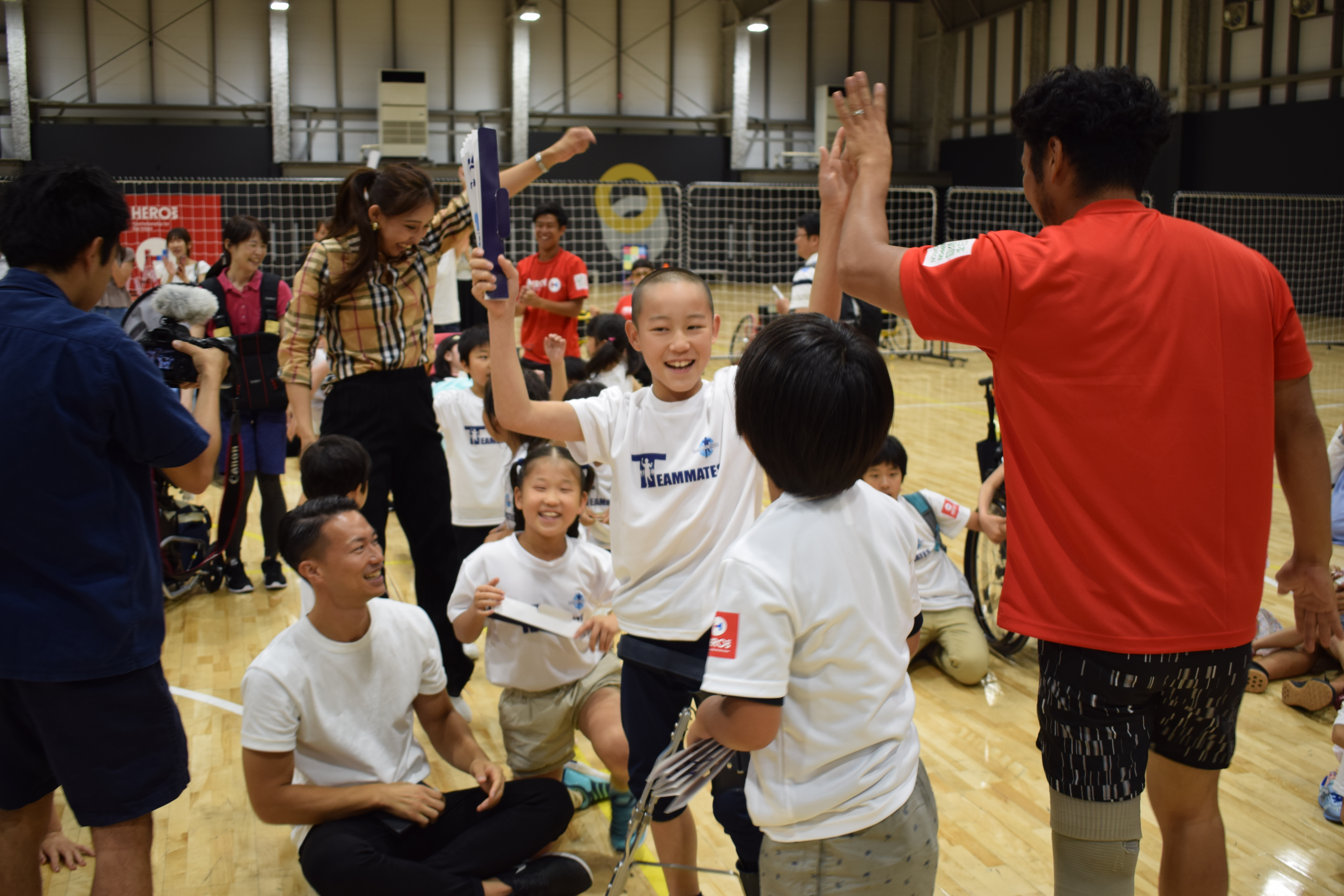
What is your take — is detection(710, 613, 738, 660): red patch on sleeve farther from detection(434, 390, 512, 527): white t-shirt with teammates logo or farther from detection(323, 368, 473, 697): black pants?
detection(434, 390, 512, 527): white t-shirt with teammates logo

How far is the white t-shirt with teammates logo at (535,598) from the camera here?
2.77 m

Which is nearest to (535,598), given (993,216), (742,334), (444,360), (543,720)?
(543,720)

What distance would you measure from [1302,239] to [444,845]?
50.8 feet

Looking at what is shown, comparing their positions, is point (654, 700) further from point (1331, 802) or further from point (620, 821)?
point (1331, 802)

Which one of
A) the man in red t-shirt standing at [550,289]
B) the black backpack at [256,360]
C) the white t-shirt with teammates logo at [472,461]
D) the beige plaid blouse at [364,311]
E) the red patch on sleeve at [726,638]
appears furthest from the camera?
the man in red t-shirt standing at [550,289]

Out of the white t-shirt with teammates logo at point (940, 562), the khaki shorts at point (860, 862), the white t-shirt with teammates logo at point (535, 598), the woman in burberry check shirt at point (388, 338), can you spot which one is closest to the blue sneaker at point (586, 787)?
the white t-shirt with teammates logo at point (535, 598)

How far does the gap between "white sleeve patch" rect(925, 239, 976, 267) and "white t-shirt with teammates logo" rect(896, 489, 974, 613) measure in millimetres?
2075

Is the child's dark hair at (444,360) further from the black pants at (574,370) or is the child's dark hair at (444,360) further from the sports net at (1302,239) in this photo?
the sports net at (1302,239)

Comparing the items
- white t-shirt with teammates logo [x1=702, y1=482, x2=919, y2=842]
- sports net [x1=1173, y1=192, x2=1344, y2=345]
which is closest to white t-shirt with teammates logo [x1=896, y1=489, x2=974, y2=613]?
white t-shirt with teammates logo [x1=702, y1=482, x2=919, y2=842]

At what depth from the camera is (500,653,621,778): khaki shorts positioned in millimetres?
2770

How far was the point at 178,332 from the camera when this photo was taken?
2447 millimetres

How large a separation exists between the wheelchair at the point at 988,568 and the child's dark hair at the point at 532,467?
1585 millimetres

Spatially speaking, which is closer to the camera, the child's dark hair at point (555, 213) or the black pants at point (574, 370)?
the black pants at point (574, 370)

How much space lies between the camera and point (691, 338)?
207 centimetres
